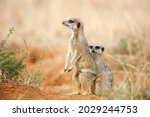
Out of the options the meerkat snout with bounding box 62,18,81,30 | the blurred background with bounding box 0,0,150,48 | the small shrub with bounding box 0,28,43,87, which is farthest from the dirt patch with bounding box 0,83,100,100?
the blurred background with bounding box 0,0,150,48

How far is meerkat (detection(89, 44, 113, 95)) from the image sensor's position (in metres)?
10.0

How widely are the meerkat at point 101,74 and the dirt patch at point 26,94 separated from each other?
1.04m

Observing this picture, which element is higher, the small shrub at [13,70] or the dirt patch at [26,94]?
the small shrub at [13,70]

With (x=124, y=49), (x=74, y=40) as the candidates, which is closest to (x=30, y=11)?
(x=124, y=49)

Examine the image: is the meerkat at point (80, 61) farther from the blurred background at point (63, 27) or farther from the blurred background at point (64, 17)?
the blurred background at point (64, 17)

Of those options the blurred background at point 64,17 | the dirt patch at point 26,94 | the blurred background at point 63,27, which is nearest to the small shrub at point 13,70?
the dirt patch at point 26,94

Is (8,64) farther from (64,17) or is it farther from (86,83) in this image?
(64,17)

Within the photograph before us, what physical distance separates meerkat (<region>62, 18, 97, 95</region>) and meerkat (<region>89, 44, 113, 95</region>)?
0.27ft

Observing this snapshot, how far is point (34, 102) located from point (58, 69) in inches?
274

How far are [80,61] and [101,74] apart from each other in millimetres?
336

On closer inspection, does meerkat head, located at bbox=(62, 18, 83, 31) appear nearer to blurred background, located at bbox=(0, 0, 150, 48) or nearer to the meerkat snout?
the meerkat snout

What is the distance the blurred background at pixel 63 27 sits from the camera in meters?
15.0

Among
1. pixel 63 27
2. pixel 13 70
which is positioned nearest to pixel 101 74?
pixel 13 70

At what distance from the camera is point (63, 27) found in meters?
18.5
